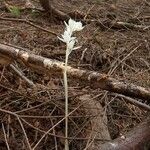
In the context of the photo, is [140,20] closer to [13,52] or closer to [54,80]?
[54,80]

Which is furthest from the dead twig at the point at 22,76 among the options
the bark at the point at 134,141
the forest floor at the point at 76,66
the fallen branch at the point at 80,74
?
the bark at the point at 134,141

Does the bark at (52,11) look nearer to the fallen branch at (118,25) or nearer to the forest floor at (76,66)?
the forest floor at (76,66)

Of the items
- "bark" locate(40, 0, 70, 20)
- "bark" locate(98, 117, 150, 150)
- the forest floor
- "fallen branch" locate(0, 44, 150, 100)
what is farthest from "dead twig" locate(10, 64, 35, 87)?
"bark" locate(40, 0, 70, 20)

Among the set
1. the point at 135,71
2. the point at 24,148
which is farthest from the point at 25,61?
the point at 135,71

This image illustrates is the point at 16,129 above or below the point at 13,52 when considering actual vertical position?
below

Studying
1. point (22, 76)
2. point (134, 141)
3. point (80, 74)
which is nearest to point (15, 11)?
point (22, 76)

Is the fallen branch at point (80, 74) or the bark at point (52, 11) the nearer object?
the fallen branch at point (80, 74)

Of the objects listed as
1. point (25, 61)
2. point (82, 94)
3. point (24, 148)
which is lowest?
point (24, 148)

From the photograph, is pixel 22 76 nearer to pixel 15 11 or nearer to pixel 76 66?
pixel 76 66
